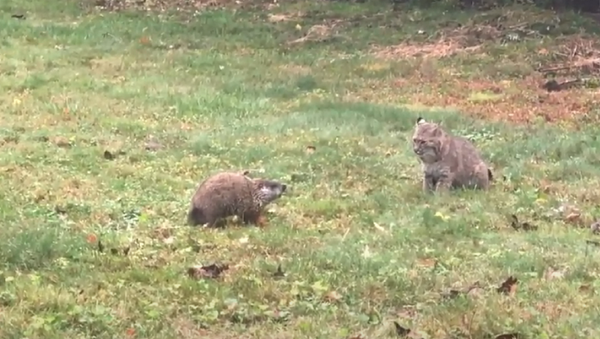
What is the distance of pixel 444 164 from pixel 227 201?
242 centimetres

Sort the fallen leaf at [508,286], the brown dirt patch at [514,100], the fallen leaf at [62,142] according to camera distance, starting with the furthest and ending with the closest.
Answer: the brown dirt patch at [514,100], the fallen leaf at [62,142], the fallen leaf at [508,286]

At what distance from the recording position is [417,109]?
15484 millimetres

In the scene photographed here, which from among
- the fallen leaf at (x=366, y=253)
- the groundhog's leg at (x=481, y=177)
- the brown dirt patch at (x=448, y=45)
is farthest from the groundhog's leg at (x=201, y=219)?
the brown dirt patch at (x=448, y=45)

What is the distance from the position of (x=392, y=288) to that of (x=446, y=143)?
3.72 m

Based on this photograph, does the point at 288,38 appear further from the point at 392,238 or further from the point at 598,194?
the point at 392,238

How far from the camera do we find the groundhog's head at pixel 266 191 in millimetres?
8952

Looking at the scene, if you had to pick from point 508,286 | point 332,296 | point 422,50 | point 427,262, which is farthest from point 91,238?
point 422,50

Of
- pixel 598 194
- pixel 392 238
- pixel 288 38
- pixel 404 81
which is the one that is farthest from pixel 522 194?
pixel 288 38

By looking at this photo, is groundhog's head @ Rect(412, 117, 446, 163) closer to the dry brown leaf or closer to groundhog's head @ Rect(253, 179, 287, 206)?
groundhog's head @ Rect(253, 179, 287, 206)

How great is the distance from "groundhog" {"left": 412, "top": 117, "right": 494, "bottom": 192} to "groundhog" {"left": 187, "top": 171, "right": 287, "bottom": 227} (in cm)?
193

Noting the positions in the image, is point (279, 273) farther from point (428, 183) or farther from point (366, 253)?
point (428, 183)

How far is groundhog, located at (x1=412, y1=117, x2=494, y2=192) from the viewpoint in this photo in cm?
1023

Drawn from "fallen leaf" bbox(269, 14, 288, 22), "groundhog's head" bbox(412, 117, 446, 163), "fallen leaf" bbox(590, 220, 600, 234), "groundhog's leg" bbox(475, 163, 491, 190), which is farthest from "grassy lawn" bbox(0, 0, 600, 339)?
"fallen leaf" bbox(269, 14, 288, 22)

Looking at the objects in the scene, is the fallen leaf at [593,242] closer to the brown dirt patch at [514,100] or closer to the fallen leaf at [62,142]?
the fallen leaf at [62,142]
